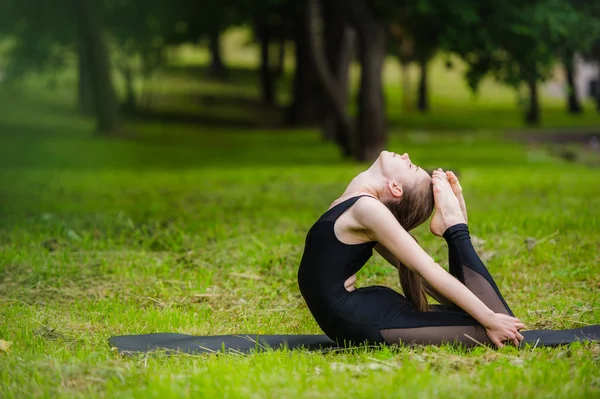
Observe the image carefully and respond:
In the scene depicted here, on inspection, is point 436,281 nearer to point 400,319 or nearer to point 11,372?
point 400,319

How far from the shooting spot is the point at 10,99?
160ft

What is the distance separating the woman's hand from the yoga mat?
24cm

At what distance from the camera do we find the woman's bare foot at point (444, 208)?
5.71 m

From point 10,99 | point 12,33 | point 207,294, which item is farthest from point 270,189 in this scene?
point 10,99

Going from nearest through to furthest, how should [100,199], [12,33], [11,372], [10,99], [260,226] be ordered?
[11,372] < [260,226] < [100,199] < [12,33] < [10,99]

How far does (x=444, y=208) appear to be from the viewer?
5.71 metres

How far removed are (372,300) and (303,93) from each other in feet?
121

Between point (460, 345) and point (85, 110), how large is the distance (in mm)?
41304

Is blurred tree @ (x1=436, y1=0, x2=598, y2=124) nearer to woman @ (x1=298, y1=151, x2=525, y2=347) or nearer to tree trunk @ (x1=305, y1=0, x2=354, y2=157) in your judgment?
tree trunk @ (x1=305, y1=0, x2=354, y2=157)

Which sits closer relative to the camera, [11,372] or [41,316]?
[11,372]

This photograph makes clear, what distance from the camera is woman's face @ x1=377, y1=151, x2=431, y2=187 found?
571 centimetres

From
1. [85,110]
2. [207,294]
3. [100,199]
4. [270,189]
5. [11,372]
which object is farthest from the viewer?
[85,110]

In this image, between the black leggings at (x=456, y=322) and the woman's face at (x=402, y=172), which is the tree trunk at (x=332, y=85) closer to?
the woman's face at (x=402, y=172)

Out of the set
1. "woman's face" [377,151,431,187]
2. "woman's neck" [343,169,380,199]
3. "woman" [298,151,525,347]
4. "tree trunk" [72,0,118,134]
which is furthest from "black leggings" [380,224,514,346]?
"tree trunk" [72,0,118,134]
